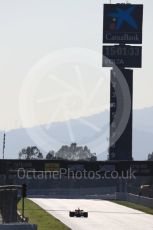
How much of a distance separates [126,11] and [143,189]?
1241 inches

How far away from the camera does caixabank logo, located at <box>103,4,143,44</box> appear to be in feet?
459

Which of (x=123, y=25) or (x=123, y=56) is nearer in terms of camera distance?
(x=123, y=56)

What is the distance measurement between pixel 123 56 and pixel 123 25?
5.59 m

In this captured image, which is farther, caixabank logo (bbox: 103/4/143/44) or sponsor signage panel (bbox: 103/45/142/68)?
caixabank logo (bbox: 103/4/143/44)

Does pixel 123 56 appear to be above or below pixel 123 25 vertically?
below

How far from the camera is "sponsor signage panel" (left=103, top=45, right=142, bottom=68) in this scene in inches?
5438

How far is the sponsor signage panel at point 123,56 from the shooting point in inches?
5438

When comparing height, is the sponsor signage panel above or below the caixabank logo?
below

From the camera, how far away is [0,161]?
278 feet

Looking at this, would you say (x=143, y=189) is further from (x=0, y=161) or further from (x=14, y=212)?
(x=14, y=212)

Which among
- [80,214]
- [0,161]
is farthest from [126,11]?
[80,214]

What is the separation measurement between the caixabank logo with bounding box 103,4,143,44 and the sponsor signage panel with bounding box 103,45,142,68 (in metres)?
1.69

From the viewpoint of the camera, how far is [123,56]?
456ft

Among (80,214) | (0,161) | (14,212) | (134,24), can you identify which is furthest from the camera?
(134,24)
